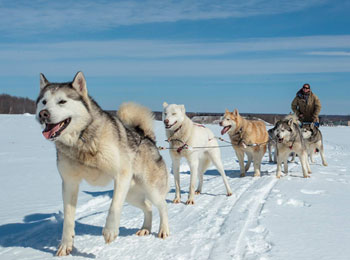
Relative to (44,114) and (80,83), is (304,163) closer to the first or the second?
(80,83)

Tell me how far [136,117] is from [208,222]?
1.55 meters

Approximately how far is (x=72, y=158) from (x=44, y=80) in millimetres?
733

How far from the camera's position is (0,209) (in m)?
5.04

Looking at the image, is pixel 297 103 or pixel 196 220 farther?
pixel 297 103

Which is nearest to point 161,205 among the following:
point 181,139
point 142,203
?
point 142,203

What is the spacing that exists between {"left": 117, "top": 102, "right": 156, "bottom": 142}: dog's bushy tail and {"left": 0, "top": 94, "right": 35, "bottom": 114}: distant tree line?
5781 centimetres

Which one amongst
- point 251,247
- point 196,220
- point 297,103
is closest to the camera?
point 251,247

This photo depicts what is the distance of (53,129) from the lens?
9.39 feet

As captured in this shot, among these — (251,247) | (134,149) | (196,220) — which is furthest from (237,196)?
(134,149)

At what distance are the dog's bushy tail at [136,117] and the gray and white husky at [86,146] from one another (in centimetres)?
23

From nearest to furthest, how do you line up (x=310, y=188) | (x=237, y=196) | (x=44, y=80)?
1. (x=44, y=80)
2. (x=237, y=196)
3. (x=310, y=188)

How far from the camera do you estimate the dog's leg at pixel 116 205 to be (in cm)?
313

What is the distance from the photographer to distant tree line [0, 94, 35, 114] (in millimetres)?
58656

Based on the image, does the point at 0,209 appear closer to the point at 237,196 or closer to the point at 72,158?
the point at 72,158
